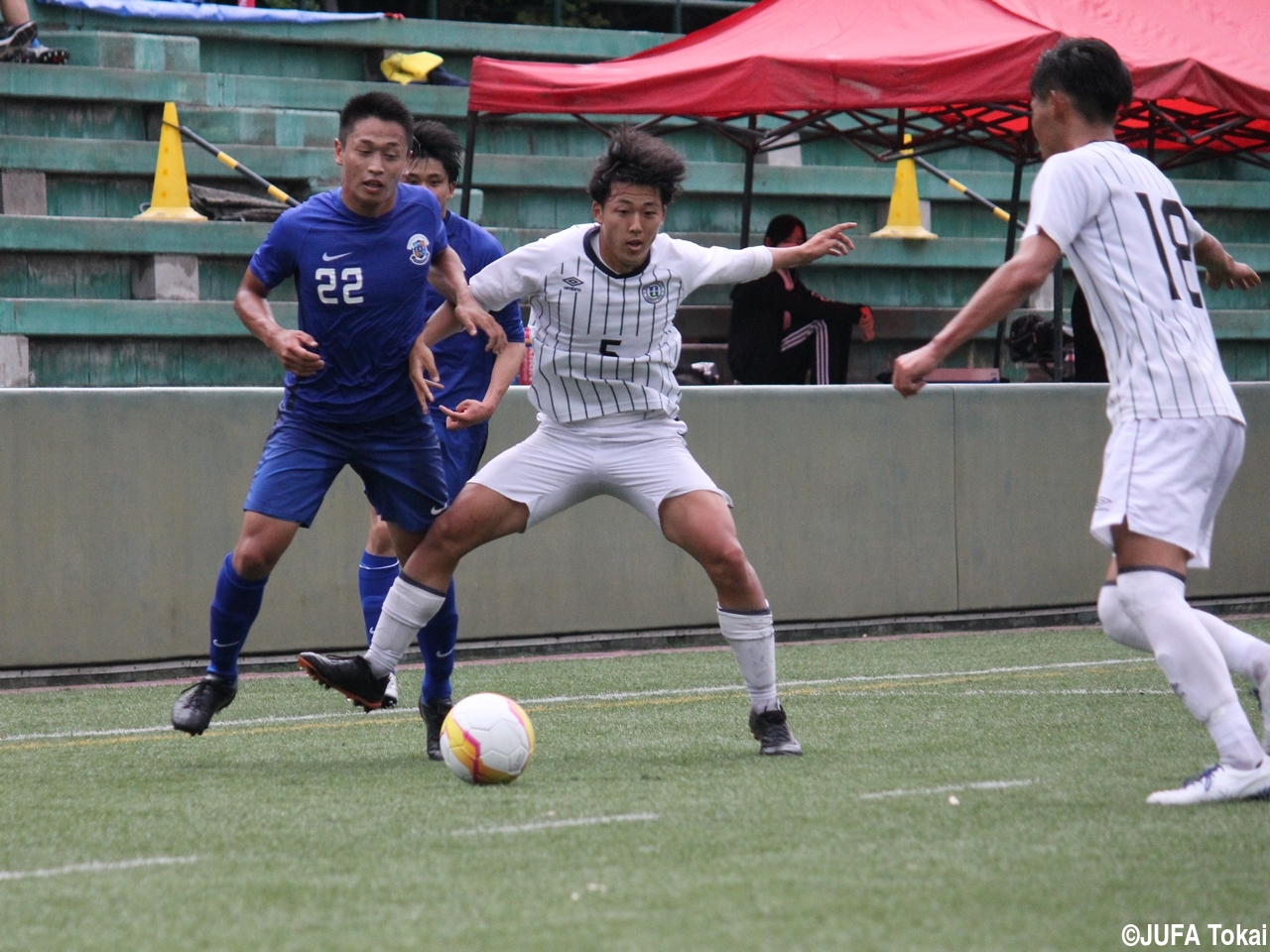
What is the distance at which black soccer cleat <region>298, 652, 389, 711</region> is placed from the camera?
19.9 ft

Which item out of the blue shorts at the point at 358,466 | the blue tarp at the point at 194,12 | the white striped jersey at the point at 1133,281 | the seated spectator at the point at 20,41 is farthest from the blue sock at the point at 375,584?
the blue tarp at the point at 194,12

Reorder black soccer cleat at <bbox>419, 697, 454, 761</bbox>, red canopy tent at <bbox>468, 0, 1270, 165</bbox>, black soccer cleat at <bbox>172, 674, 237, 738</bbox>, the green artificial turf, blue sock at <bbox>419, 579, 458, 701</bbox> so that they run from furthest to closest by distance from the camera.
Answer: red canopy tent at <bbox>468, 0, 1270, 165</bbox> < blue sock at <bbox>419, 579, 458, 701</bbox> < black soccer cleat at <bbox>419, 697, 454, 761</bbox> < black soccer cleat at <bbox>172, 674, 237, 738</bbox> < the green artificial turf

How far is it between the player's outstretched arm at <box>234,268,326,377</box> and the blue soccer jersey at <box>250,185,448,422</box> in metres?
0.06

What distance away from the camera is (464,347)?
7555mm

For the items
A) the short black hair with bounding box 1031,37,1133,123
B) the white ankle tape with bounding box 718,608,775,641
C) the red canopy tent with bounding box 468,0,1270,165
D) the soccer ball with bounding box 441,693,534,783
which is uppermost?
the red canopy tent with bounding box 468,0,1270,165

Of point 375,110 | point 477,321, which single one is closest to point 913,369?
point 477,321

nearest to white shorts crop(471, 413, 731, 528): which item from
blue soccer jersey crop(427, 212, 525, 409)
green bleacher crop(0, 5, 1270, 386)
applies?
blue soccer jersey crop(427, 212, 525, 409)

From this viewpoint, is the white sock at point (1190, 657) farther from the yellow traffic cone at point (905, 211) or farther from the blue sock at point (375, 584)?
the yellow traffic cone at point (905, 211)

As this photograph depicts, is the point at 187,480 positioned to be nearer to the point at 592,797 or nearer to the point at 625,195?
the point at 625,195

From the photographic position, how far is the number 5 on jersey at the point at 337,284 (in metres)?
6.06

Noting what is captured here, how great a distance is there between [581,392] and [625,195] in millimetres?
672

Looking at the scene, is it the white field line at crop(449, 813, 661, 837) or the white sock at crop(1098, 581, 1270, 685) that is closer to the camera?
the white field line at crop(449, 813, 661, 837)

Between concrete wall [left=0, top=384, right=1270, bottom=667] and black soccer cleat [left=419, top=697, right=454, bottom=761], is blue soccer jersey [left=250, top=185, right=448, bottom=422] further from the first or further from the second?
concrete wall [left=0, top=384, right=1270, bottom=667]

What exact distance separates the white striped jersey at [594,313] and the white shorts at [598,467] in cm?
6
